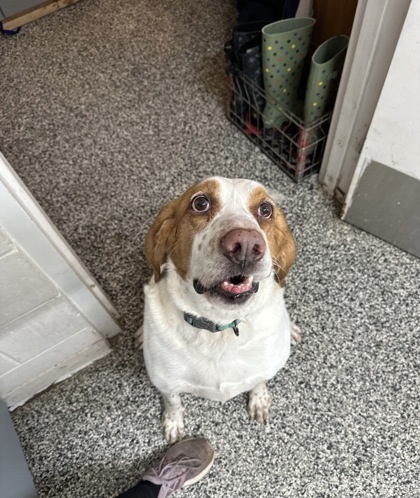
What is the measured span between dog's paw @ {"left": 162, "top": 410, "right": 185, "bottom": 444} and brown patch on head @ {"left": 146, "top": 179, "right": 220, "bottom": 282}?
566 mm

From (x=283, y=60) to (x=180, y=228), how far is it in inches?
40.1

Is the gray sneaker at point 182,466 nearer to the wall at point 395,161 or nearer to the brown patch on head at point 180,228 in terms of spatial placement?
the brown patch on head at point 180,228

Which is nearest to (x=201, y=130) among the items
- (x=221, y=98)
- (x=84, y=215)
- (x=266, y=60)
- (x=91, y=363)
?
(x=221, y=98)

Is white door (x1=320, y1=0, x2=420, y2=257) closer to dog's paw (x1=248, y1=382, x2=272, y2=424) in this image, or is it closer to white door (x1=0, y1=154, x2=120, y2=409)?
dog's paw (x1=248, y1=382, x2=272, y2=424)

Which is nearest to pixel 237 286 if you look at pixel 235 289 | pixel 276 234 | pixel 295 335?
pixel 235 289

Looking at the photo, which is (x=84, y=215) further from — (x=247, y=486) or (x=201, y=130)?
(x=247, y=486)

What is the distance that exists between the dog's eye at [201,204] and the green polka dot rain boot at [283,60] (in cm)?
93

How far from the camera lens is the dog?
90 cm

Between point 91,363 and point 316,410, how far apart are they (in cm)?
81

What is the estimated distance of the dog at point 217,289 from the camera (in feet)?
2.95

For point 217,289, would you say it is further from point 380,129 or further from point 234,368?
point 380,129

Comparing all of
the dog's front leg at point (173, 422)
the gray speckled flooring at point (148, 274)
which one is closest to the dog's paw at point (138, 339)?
the gray speckled flooring at point (148, 274)

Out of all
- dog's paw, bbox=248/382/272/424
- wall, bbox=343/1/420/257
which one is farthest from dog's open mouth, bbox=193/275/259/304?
wall, bbox=343/1/420/257

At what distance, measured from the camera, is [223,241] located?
875 millimetres
